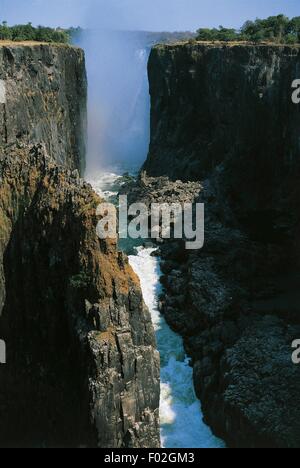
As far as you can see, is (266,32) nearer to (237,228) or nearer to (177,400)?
(237,228)

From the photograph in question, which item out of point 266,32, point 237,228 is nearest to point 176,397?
point 237,228

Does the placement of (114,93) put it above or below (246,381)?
above

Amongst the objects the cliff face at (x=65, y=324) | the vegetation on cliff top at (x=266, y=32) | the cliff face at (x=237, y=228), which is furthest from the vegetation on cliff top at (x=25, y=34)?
the cliff face at (x=65, y=324)

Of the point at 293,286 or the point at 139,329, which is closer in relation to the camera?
Result: the point at 139,329

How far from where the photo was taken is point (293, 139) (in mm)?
53781

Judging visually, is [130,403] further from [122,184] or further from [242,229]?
[122,184]

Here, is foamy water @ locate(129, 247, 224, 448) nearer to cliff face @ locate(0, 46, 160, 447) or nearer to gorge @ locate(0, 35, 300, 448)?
gorge @ locate(0, 35, 300, 448)

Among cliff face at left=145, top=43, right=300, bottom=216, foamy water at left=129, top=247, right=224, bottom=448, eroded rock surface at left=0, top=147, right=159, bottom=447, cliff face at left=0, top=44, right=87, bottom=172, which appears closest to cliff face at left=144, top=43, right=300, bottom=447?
cliff face at left=145, top=43, right=300, bottom=216

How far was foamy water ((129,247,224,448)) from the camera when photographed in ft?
111

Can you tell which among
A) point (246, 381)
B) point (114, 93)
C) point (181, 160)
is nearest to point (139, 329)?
point (246, 381)

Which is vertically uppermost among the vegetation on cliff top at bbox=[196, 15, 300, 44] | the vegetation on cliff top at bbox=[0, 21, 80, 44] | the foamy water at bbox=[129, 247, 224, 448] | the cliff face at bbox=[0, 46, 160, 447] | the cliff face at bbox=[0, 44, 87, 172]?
the vegetation on cliff top at bbox=[196, 15, 300, 44]

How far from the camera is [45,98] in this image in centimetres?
5309

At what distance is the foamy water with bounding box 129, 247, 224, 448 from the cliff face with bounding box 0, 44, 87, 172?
16.6 metres

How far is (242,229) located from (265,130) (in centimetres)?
1000
